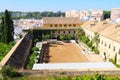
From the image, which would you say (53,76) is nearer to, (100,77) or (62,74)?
(62,74)

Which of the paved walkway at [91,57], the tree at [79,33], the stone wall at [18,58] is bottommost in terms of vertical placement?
the paved walkway at [91,57]

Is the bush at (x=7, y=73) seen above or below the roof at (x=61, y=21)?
below

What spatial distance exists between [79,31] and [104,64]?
3408cm

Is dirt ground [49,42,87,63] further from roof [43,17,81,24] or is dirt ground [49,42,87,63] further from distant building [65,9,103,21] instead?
distant building [65,9,103,21]

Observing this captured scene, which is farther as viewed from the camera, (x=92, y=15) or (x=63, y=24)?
(x=92, y=15)

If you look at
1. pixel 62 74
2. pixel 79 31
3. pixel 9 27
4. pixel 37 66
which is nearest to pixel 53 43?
pixel 79 31

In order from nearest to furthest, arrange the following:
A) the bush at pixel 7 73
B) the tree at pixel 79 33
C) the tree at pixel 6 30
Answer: the bush at pixel 7 73 → the tree at pixel 6 30 → the tree at pixel 79 33

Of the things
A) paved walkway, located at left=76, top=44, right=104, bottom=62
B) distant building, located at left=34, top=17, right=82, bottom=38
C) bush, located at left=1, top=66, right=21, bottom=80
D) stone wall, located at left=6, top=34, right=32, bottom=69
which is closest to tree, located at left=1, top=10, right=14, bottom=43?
distant building, located at left=34, top=17, right=82, bottom=38

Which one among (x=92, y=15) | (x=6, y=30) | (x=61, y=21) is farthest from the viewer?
(x=92, y=15)

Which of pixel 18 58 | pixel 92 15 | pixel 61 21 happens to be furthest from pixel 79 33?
pixel 92 15

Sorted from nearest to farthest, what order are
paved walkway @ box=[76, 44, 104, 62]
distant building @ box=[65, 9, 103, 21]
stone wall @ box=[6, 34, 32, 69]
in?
stone wall @ box=[6, 34, 32, 69]
paved walkway @ box=[76, 44, 104, 62]
distant building @ box=[65, 9, 103, 21]

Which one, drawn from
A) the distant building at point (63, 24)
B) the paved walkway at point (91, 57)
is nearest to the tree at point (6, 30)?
the distant building at point (63, 24)

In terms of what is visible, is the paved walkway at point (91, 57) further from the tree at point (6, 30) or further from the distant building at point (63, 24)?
the distant building at point (63, 24)

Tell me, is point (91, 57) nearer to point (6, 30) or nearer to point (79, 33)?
point (79, 33)
